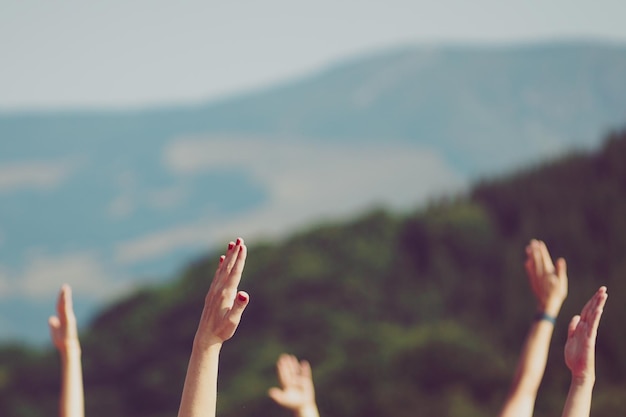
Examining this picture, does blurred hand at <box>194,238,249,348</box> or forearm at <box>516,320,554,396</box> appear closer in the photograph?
blurred hand at <box>194,238,249,348</box>

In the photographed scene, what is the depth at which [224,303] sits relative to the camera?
13.0ft

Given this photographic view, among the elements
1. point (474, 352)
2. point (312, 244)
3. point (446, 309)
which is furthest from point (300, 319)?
point (474, 352)

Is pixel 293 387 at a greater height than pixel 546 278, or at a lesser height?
lesser

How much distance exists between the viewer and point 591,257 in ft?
259

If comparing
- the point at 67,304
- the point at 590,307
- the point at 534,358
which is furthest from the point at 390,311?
the point at 590,307

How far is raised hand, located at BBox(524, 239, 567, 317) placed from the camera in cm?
596

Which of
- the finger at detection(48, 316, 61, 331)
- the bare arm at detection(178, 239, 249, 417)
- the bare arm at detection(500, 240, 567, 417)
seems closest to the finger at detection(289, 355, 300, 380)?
the bare arm at detection(500, 240, 567, 417)

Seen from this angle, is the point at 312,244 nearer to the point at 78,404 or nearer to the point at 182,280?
the point at 182,280

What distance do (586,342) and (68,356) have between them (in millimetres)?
2109

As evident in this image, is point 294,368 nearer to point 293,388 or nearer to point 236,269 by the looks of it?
point 293,388

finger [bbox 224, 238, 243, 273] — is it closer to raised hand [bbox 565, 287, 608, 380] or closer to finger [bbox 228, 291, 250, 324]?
finger [bbox 228, 291, 250, 324]

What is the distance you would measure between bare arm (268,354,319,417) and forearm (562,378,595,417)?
1419 mm

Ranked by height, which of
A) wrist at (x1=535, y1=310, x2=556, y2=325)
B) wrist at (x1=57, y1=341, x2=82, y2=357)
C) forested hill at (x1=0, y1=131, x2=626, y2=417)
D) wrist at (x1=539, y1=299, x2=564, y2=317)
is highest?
forested hill at (x1=0, y1=131, x2=626, y2=417)

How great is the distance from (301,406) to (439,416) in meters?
51.8
